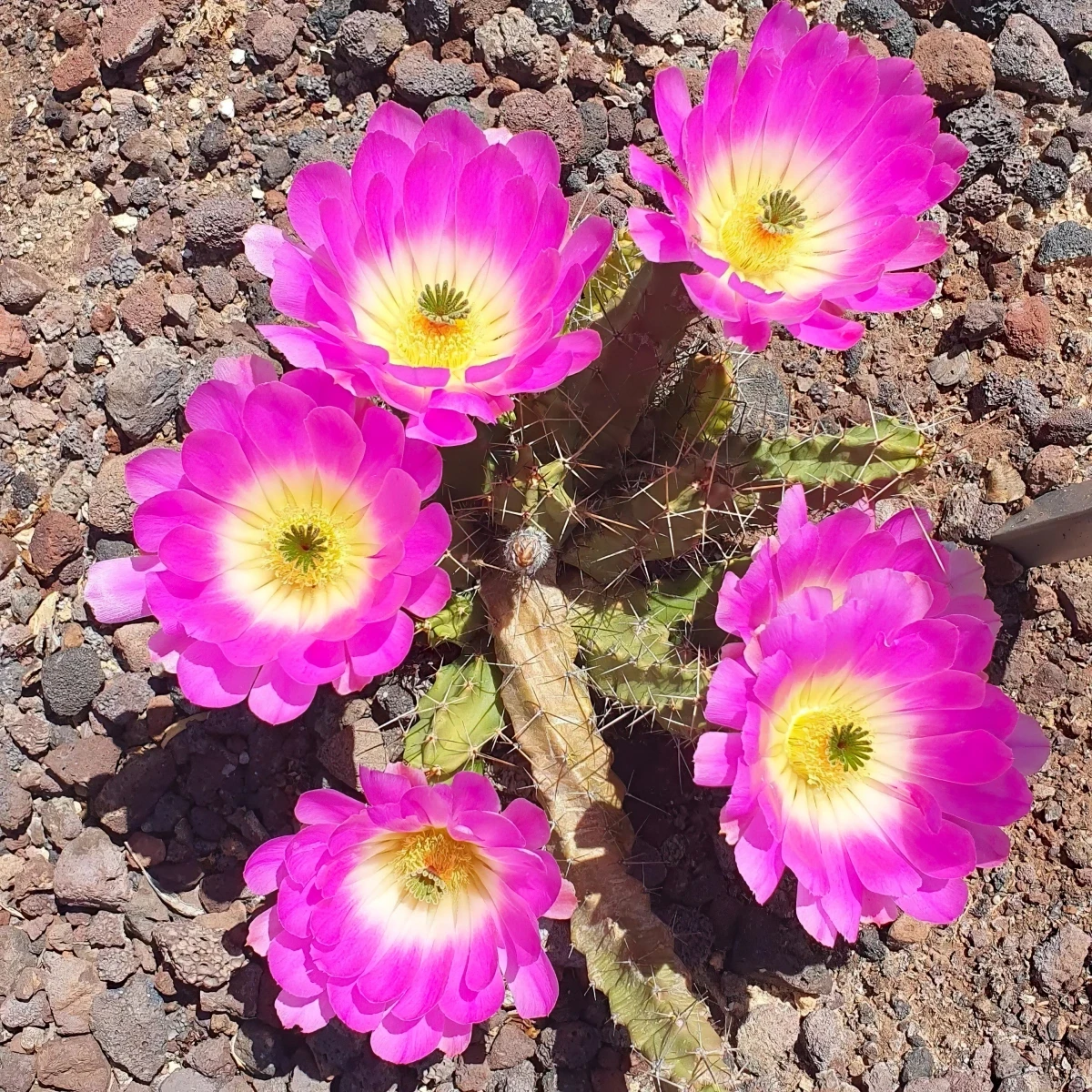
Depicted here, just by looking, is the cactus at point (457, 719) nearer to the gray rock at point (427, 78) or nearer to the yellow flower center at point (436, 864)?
the yellow flower center at point (436, 864)

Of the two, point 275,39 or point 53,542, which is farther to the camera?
point 275,39

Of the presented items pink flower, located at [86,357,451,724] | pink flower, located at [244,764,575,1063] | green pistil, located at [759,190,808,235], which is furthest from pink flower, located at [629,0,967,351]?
pink flower, located at [244,764,575,1063]

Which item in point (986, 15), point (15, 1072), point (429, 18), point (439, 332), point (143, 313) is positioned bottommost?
point (15, 1072)

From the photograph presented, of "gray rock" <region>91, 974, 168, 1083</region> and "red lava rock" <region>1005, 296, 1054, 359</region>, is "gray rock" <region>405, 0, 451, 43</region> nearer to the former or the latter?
"red lava rock" <region>1005, 296, 1054, 359</region>

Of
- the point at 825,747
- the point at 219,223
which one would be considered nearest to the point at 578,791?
the point at 825,747

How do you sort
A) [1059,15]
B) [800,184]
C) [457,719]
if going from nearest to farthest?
[800,184] < [457,719] < [1059,15]

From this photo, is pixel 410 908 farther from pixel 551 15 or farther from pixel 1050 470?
pixel 551 15
